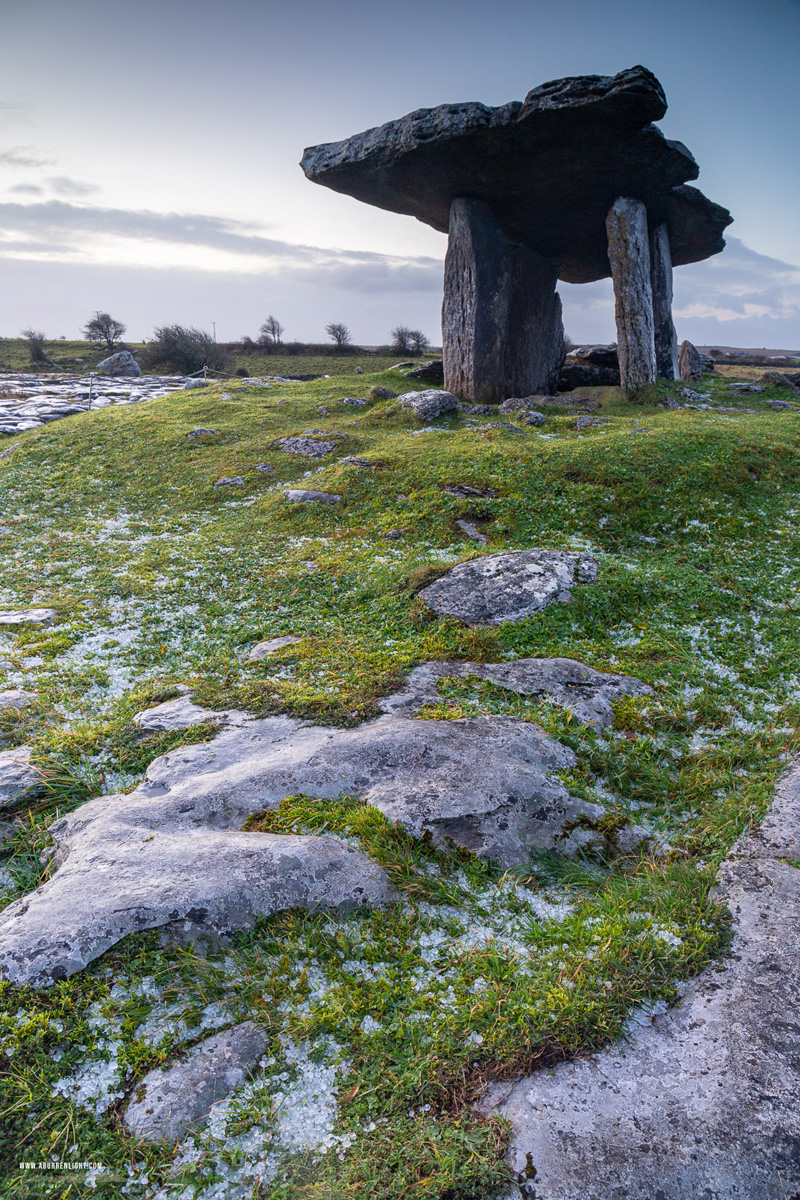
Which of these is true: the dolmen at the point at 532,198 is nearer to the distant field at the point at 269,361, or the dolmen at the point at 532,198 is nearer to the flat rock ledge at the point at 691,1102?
the flat rock ledge at the point at 691,1102

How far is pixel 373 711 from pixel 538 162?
17431mm

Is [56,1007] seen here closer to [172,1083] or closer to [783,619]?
[172,1083]

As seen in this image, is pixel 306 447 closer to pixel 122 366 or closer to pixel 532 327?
pixel 532 327

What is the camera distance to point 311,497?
1208 centimetres

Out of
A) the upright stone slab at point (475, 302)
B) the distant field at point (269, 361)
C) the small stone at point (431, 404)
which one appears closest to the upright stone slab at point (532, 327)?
the upright stone slab at point (475, 302)

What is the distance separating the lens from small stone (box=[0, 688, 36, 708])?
19.5 ft

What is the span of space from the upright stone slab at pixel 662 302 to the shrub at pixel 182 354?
27585 mm

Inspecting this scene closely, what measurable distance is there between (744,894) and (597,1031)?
1.34 m

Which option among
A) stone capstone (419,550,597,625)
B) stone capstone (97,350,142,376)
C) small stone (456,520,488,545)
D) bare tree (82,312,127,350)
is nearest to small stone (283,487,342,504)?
small stone (456,520,488,545)

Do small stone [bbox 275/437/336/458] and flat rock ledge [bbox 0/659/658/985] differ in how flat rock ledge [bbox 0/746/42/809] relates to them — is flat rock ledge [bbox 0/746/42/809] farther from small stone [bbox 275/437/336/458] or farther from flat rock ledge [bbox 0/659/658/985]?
small stone [bbox 275/437/336/458]

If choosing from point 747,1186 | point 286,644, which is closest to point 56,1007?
point 747,1186

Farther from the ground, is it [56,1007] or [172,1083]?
[56,1007]

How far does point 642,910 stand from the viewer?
382 cm

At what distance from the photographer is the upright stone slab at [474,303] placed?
18875mm
